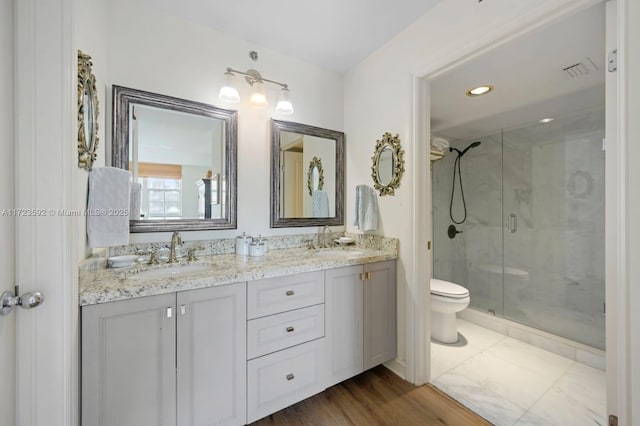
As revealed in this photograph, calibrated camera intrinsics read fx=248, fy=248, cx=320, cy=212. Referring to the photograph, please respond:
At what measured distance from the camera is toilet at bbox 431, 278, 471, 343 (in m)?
2.16

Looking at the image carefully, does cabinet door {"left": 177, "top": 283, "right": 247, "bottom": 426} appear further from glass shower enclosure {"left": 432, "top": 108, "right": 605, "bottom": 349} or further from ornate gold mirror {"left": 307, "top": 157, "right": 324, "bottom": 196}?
glass shower enclosure {"left": 432, "top": 108, "right": 605, "bottom": 349}

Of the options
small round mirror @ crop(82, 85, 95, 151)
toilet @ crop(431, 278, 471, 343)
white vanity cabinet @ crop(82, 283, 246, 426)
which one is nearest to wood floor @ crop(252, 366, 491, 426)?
white vanity cabinet @ crop(82, 283, 246, 426)

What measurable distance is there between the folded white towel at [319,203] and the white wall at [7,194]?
1.69 m

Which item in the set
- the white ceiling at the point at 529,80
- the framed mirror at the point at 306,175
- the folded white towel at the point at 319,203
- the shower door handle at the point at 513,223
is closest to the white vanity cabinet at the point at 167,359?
the framed mirror at the point at 306,175

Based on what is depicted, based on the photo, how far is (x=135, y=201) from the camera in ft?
4.99

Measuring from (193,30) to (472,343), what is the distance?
3.40m

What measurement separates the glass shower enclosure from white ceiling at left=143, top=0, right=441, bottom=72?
202 cm

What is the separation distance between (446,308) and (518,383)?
2.08ft

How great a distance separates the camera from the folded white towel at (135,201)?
1506mm

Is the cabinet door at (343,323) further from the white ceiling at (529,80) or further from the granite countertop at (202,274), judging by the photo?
the white ceiling at (529,80)

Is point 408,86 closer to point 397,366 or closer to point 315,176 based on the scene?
point 315,176

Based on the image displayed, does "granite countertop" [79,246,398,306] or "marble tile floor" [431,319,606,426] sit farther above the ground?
"granite countertop" [79,246,398,306]

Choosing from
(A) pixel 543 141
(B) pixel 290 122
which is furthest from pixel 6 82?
(A) pixel 543 141

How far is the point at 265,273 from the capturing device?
132 centimetres
